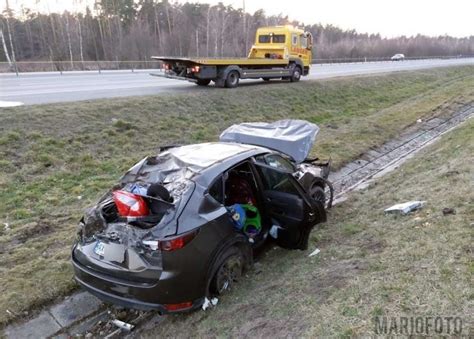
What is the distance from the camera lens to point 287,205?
4918 millimetres

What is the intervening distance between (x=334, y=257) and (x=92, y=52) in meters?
55.0

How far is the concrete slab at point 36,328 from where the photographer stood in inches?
154

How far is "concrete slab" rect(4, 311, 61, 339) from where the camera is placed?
3.91 metres

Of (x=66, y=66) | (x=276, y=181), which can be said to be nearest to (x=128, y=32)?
(x=66, y=66)

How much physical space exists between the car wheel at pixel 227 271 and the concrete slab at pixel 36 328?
173 cm

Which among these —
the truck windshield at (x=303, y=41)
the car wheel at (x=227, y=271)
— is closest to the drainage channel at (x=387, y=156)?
the car wheel at (x=227, y=271)

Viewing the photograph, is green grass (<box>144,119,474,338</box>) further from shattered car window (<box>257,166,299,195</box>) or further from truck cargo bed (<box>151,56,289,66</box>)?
truck cargo bed (<box>151,56,289,66</box>)

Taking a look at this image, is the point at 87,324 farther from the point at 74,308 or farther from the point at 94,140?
the point at 94,140

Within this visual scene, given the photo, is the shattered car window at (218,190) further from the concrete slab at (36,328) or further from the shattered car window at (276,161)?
the concrete slab at (36,328)

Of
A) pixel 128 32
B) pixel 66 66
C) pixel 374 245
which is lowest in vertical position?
pixel 374 245

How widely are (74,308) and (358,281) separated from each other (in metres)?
3.11

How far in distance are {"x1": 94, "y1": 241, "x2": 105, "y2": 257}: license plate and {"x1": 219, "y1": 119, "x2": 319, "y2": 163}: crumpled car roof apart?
3.76 metres
